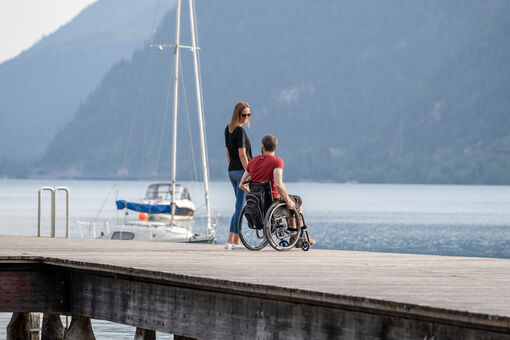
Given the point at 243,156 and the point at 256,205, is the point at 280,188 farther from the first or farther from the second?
the point at 243,156

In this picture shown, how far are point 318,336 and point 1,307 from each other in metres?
4.15

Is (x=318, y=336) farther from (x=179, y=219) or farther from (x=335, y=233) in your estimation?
(x=335, y=233)

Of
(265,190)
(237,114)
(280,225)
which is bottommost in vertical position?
(280,225)

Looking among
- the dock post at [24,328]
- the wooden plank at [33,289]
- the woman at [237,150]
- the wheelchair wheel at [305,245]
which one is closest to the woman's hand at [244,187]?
the woman at [237,150]

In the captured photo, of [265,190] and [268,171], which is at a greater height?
[268,171]

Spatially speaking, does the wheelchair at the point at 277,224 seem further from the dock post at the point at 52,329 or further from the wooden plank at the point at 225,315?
the dock post at the point at 52,329

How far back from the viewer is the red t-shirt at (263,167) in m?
11.8

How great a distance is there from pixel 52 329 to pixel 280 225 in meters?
4.47

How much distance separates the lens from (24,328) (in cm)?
1464

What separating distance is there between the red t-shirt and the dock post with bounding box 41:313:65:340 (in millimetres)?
4446

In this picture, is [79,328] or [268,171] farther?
[268,171]

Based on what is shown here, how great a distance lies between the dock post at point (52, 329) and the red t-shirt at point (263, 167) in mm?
4446

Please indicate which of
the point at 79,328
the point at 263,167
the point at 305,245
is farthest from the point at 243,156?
the point at 79,328

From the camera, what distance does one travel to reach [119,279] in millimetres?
9227
